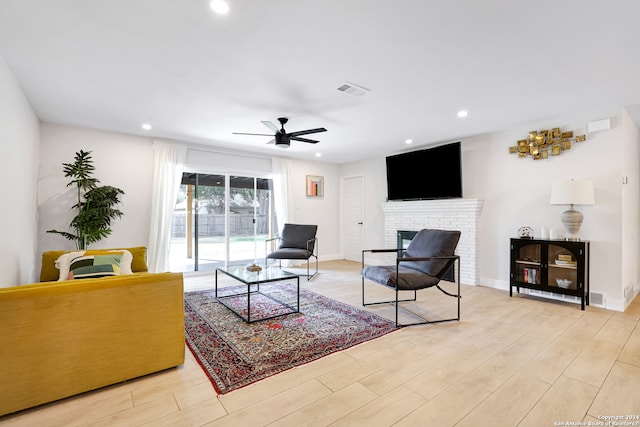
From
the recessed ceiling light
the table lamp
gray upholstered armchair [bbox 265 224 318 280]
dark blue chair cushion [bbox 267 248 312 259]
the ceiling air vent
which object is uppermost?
the recessed ceiling light

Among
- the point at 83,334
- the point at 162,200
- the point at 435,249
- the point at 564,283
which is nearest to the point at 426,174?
the point at 435,249

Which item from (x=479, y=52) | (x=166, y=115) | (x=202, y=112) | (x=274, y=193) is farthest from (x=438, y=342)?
(x=274, y=193)

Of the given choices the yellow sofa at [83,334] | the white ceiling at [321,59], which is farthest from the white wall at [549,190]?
the yellow sofa at [83,334]

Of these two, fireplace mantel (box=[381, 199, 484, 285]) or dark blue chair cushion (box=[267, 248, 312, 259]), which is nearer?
fireplace mantel (box=[381, 199, 484, 285])

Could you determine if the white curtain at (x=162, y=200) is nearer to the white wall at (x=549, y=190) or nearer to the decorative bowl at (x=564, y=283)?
the white wall at (x=549, y=190)

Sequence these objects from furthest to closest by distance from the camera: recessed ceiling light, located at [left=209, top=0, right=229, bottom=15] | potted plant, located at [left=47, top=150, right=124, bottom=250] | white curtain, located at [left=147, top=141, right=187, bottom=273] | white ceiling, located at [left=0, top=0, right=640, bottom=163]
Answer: white curtain, located at [left=147, top=141, right=187, bottom=273]
potted plant, located at [left=47, top=150, right=124, bottom=250]
white ceiling, located at [left=0, top=0, right=640, bottom=163]
recessed ceiling light, located at [left=209, top=0, right=229, bottom=15]

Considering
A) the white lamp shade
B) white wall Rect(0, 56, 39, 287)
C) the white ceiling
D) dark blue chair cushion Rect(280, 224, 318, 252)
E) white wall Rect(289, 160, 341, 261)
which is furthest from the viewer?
white wall Rect(289, 160, 341, 261)

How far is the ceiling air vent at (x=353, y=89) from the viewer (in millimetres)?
2906

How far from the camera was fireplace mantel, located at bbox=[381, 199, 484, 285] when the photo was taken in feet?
15.3

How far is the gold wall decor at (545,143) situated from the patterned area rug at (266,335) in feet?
10.2

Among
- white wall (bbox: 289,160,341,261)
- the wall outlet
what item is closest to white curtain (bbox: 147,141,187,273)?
white wall (bbox: 289,160,341,261)

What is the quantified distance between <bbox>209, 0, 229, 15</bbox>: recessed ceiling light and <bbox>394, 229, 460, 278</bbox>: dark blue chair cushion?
2.81 metres

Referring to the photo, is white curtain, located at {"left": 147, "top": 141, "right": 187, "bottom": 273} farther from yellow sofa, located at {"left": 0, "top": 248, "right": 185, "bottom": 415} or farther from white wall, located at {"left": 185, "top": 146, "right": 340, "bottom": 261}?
yellow sofa, located at {"left": 0, "top": 248, "right": 185, "bottom": 415}

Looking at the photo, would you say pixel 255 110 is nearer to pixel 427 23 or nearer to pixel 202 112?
pixel 202 112
